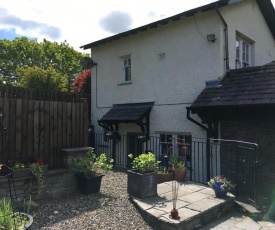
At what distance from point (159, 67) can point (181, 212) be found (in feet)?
22.0

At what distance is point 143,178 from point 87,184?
4.64ft

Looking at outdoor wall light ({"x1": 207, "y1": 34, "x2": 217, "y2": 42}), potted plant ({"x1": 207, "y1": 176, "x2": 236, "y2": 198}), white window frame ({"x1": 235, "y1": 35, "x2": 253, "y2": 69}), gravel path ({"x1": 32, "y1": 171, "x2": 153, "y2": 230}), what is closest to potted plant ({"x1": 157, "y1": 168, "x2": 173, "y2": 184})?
gravel path ({"x1": 32, "y1": 171, "x2": 153, "y2": 230})

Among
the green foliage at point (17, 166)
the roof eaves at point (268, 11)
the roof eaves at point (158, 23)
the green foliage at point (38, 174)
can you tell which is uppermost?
the roof eaves at point (268, 11)

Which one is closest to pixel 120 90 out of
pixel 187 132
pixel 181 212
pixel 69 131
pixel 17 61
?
pixel 187 132

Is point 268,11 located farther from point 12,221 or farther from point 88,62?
point 12,221

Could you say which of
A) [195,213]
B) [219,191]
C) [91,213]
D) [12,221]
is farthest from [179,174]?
[12,221]

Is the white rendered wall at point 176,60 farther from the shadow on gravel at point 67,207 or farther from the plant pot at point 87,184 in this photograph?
the shadow on gravel at point 67,207

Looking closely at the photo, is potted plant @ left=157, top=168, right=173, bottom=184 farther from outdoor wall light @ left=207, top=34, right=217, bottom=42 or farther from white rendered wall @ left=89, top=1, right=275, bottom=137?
outdoor wall light @ left=207, top=34, right=217, bottom=42

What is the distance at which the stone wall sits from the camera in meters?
7.06

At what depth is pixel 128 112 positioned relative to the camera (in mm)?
10438

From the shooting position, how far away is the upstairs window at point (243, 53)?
31.2 ft

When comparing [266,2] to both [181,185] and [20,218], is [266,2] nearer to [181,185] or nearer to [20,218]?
[181,185]

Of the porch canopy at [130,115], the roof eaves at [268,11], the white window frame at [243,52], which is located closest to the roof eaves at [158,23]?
the white window frame at [243,52]

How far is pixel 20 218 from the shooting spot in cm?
361
